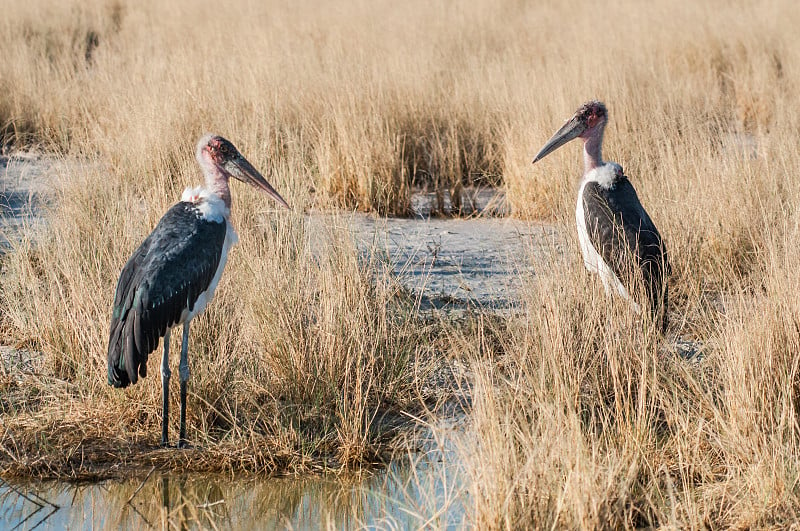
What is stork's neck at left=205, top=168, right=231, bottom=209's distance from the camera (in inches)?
196

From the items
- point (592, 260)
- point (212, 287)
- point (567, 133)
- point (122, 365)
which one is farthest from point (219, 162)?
point (567, 133)

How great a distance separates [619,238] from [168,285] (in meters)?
2.09

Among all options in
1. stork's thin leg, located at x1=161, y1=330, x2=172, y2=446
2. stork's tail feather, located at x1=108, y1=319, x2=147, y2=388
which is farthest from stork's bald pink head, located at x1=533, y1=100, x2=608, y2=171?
stork's tail feather, located at x1=108, y1=319, x2=147, y2=388

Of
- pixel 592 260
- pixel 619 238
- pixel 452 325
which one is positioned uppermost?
pixel 619 238

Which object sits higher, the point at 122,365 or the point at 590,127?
the point at 590,127

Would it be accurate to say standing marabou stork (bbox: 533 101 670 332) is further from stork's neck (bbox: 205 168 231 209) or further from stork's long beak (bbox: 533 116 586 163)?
stork's neck (bbox: 205 168 231 209)

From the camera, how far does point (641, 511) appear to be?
376cm

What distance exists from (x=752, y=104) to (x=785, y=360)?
6.51 m

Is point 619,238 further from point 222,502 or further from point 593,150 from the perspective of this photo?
point 222,502

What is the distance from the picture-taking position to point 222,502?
4.25 m

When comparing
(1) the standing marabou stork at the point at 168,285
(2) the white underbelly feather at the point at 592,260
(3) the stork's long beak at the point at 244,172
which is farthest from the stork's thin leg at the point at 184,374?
(2) the white underbelly feather at the point at 592,260

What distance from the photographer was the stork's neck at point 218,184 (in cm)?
497

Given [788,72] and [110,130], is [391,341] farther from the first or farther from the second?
[788,72]

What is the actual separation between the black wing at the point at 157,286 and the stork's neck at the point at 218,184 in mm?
319
